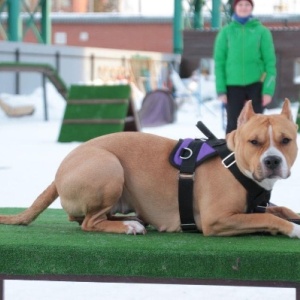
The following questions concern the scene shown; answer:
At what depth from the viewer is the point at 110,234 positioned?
4.67 m

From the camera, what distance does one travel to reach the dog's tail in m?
4.90

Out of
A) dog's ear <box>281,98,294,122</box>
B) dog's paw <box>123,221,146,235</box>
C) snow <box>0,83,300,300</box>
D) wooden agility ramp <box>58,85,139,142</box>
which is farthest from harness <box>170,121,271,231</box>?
wooden agility ramp <box>58,85,139,142</box>

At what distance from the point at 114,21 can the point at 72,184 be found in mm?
46723

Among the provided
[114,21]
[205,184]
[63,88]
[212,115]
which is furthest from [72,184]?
[114,21]

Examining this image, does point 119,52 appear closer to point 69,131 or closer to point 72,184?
point 69,131

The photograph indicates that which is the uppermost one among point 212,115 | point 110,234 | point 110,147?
point 110,147

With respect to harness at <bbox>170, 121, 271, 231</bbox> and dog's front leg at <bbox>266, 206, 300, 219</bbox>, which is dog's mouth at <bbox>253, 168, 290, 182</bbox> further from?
Result: dog's front leg at <bbox>266, 206, 300, 219</bbox>

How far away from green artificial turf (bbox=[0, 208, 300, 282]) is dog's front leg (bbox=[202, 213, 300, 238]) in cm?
20

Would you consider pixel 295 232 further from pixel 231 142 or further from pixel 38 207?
pixel 38 207

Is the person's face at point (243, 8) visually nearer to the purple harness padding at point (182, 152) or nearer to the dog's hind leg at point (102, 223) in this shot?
the purple harness padding at point (182, 152)

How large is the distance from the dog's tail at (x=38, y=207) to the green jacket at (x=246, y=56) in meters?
5.25

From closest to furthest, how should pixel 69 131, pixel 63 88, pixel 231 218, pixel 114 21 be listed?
pixel 231 218
pixel 69 131
pixel 63 88
pixel 114 21

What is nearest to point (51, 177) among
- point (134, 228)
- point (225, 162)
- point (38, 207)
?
point (38, 207)

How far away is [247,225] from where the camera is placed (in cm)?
450
